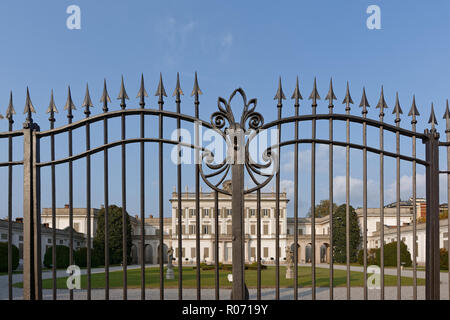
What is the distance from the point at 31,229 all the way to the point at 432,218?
432cm

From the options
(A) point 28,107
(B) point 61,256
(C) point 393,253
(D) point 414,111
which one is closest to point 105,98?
(A) point 28,107

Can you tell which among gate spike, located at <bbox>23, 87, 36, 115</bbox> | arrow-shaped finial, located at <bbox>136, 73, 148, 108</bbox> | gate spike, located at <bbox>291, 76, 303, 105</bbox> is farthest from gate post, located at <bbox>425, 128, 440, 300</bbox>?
gate spike, located at <bbox>23, 87, 36, 115</bbox>

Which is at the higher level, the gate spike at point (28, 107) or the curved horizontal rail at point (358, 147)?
the gate spike at point (28, 107)

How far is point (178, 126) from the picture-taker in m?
4.39

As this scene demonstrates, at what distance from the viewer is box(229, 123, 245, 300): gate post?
4188 mm

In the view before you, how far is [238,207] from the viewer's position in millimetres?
4184

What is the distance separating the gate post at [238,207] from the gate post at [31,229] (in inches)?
81.6

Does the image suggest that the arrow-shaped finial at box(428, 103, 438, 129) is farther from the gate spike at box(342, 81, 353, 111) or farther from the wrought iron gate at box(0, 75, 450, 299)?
the gate spike at box(342, 81, 353, 111)

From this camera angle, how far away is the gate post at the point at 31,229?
4516 millimetres

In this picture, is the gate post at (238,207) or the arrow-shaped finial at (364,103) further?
the arrow-shaped finial at (364,103)

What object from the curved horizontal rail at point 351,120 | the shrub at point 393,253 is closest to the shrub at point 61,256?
the shrub at point 393,253

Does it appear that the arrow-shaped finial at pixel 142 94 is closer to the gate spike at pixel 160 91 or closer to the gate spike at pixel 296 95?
the gate spike at pixel 160 91

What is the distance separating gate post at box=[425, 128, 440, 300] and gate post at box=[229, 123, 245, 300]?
2112 millimetres
